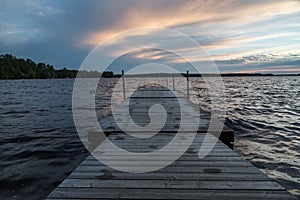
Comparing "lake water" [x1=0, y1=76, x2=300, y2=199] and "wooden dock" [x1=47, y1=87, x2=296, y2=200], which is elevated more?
"wooden dock" [x1=47, y1=87, x2=296, y2=200]

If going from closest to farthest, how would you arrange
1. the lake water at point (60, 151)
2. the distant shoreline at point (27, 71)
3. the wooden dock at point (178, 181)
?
the wooden dock at point (178, 181) < the lake water at point (60, 151) < the distant shoreline at point (27, 71)

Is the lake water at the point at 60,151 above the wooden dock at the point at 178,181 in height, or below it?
below

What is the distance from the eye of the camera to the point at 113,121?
695cm

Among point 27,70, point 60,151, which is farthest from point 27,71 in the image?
point 60,151

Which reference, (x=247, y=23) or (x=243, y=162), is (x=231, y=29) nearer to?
(x=247, y=23)

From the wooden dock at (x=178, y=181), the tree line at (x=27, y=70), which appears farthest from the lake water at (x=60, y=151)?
the tree line at (x=27, y=70)

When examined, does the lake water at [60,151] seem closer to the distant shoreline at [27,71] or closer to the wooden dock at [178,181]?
the wooden dock at [178,181]

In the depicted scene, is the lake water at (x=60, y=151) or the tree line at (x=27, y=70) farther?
the tree line at (x=27, y=70)

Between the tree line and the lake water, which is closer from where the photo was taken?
the lake water

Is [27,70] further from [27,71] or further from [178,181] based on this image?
[178,181]

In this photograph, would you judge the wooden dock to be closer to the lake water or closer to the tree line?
the lake water

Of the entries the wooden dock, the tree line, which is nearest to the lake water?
the wooden dock

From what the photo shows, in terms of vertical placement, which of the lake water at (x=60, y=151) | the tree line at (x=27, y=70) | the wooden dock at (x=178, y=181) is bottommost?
the lake water at (x=60, y=151)

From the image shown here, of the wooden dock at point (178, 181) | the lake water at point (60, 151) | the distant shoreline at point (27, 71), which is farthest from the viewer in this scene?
the distant shoreline at point (27, 71)
